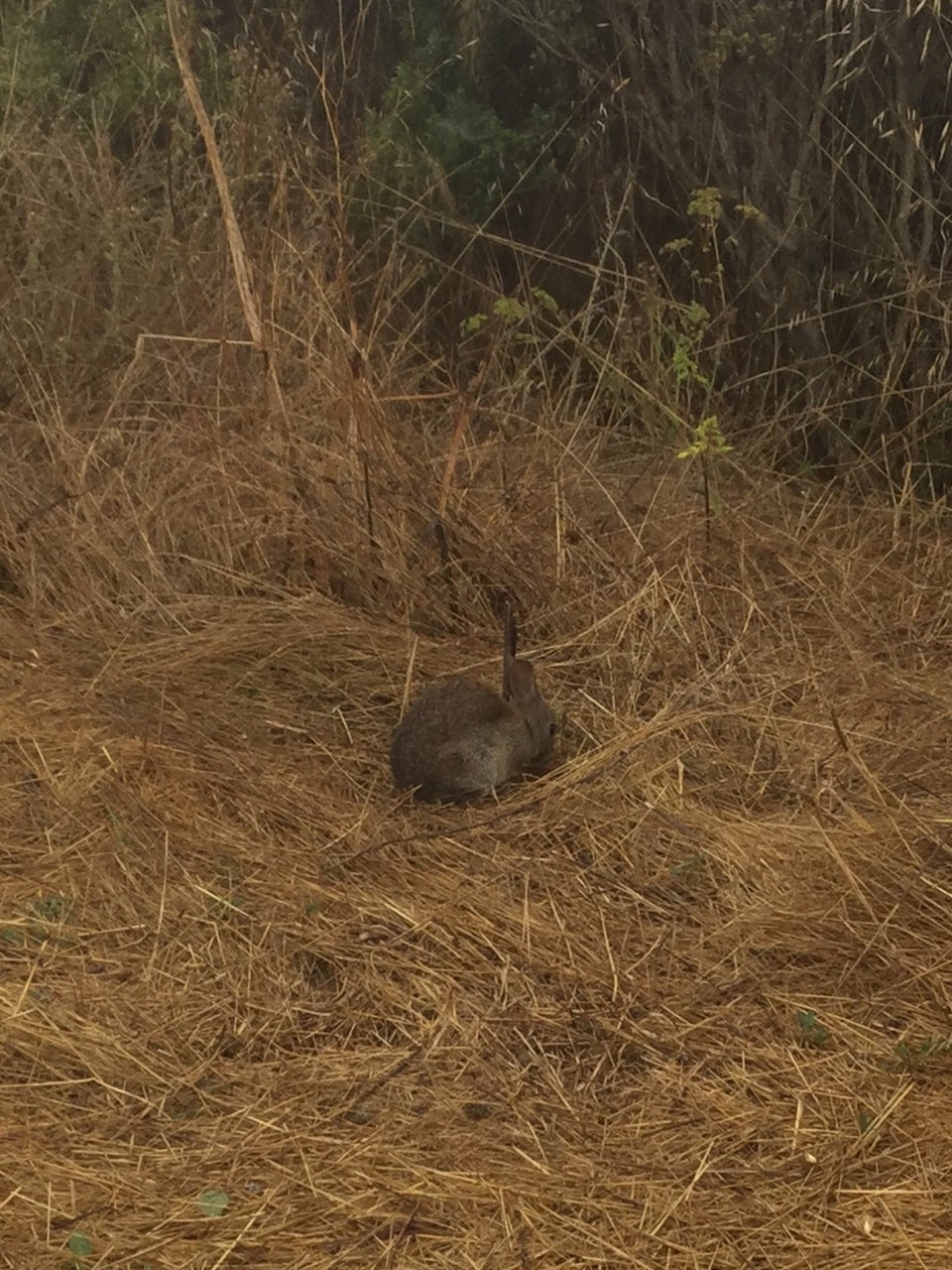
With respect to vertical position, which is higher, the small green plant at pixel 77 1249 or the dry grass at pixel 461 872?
the small green plant at pixel 77 1249

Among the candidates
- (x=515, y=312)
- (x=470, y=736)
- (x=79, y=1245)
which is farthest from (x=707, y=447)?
(x=79, y=1245)

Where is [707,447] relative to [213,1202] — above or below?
above

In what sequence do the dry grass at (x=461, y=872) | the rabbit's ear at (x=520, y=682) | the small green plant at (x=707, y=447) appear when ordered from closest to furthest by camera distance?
the dry grass at (x=461, y=872) → the rabbit's ear at (x=520, y=682) → the small green plant at (x=707, y=447)

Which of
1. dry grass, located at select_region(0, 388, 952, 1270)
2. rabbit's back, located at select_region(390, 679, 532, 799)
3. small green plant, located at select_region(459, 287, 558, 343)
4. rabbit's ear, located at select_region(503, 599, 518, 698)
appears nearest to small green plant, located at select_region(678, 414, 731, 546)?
dry grass, located at select_region(0, 388, 952, 1270)

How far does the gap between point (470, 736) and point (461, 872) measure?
1.06 ft

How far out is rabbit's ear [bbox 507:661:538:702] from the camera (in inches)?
137

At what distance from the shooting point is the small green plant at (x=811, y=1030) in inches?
106

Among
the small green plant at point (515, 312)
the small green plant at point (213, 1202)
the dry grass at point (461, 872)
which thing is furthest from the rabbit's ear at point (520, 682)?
the small green plant at point (515, 312)

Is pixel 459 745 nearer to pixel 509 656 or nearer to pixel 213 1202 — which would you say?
pixel 509 656

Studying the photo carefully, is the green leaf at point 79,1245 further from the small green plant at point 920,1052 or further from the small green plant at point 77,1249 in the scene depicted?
the small green plant at point 920,1052

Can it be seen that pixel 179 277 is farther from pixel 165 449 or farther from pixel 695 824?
pixel 695 824

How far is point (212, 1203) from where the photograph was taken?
2.32 metres

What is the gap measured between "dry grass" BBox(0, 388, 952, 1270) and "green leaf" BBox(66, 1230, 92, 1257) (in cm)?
2

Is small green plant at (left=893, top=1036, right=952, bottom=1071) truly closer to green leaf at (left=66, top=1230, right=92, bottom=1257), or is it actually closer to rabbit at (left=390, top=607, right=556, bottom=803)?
rabbit at (left=390, top=607, right=556, bottom=803)
